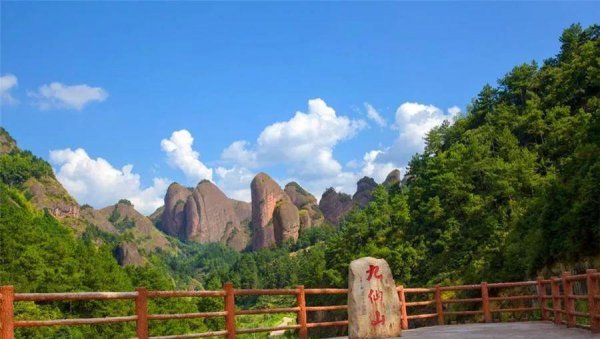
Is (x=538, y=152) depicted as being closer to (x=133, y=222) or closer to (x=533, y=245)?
(x=533, y=245)

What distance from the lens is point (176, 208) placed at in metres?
185

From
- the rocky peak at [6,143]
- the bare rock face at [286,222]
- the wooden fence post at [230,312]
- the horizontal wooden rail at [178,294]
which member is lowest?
the wooden fence post at [230,312]

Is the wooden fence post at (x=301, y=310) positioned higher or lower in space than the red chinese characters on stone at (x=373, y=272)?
lower

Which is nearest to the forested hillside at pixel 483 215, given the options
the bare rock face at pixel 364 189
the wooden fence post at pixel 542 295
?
the wooden fence post at pixel 542 295

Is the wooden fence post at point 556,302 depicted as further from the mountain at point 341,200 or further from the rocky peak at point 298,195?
the rocky peak at point 298,195

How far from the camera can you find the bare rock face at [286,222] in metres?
117

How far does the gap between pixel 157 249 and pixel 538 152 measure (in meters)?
143

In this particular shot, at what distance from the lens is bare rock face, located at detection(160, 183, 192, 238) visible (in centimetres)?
18325

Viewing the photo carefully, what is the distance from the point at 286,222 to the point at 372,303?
4278 inches

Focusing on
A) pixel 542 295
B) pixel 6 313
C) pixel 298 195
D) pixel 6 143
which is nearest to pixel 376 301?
pixel 542 295

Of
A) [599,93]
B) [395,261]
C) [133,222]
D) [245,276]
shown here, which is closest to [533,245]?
[395,261]

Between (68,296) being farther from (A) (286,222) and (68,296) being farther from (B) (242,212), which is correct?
(B) (242,212)

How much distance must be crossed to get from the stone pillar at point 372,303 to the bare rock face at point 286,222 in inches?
4226

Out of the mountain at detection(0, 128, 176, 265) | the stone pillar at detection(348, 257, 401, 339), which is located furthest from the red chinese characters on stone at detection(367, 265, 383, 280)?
the mountain at detection(0, 128, 176, 265)
